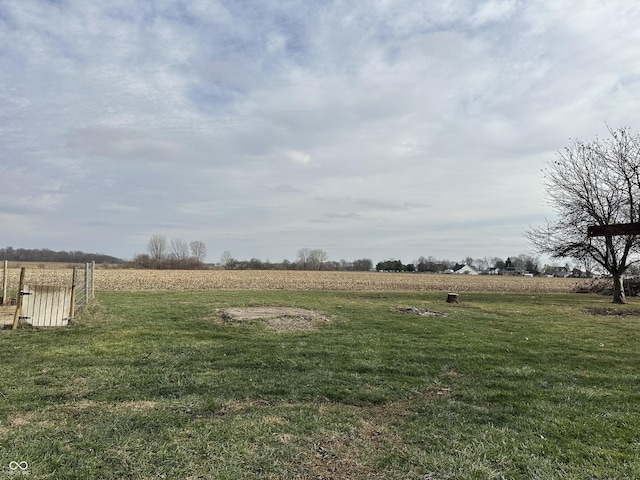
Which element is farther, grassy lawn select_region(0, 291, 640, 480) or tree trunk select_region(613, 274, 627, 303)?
tree trunk select_region(613, 274, 627, 303)

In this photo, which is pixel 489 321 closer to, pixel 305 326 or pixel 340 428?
pixel 305 326

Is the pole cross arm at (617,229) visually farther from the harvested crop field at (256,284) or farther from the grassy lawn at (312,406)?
the harvested crop field at (256,284)

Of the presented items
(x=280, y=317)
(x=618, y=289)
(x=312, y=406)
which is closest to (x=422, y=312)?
(x=280, y=317)

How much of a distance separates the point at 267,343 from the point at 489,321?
777 centimetres

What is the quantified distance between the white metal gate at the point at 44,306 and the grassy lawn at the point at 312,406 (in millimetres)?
769

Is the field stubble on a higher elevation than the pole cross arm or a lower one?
lower

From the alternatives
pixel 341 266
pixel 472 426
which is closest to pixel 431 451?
pixel 472 426

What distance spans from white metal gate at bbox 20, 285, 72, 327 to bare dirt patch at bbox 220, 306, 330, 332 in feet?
12.9

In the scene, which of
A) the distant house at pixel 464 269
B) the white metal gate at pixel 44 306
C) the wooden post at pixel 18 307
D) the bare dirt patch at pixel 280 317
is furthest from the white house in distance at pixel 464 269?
the wooden post at pixel 18 307

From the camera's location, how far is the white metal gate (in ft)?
32.4

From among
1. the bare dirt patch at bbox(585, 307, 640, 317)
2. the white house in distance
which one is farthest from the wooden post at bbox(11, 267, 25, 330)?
the white house in distance

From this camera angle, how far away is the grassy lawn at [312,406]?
3381 mm

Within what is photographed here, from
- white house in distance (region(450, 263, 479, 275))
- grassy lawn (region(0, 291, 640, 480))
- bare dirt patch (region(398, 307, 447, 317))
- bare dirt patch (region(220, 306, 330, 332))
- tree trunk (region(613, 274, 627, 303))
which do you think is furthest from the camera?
white house in distance (region(450, 263, 479, 275))

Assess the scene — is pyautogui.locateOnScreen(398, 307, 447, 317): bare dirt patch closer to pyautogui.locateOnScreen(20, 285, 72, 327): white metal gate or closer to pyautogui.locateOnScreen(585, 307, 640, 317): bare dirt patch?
pyautogui.locateOnScreen(585, 307, 640, 317): bare dirt patch
